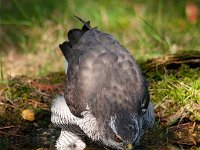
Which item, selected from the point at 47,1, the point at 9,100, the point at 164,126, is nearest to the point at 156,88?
the point at 164,126

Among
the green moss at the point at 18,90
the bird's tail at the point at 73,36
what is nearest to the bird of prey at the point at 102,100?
the bird's tail at the point at 73,36

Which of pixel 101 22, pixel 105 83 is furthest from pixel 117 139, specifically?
pixel 101 22

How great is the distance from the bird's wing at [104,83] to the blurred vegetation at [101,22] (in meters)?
2.71

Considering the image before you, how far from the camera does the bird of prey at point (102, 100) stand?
5.77 metres

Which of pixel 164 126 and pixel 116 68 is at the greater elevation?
pixel 116 68

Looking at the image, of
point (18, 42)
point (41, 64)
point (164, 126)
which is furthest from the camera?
point (18, 42)

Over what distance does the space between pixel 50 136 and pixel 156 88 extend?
56.6 inches

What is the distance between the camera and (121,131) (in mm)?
5551

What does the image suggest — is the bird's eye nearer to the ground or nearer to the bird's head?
the bird's head

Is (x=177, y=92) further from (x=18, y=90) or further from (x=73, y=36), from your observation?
(x=18, y=90)

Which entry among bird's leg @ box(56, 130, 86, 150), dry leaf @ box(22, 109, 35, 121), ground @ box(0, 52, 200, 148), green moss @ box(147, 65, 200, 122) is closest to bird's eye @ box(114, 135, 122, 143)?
bird's leg @ box(56, 130, 86, 150)

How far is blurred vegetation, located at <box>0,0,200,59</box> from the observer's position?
1000cm

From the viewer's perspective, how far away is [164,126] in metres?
6.77

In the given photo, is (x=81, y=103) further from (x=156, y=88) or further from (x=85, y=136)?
(x=156, y=88)
